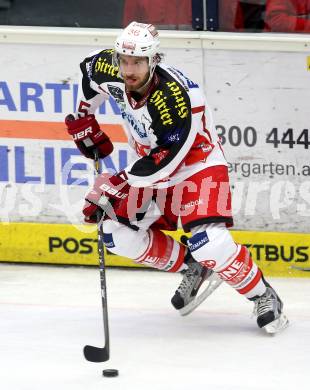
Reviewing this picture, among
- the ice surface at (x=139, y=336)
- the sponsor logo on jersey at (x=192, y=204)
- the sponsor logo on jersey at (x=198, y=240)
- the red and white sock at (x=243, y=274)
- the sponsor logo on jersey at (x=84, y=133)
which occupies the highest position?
the sponsor logo on jersey at (x=84, y=133)

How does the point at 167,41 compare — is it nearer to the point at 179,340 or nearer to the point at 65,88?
the point at 65,88

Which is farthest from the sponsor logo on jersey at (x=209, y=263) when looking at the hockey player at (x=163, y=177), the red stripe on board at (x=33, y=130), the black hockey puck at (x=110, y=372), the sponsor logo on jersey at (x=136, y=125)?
the red stripe on board at (x=33, y=130)

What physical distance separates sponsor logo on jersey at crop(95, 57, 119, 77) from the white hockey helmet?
24 centimetres

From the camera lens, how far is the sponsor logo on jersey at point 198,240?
4.99 meters

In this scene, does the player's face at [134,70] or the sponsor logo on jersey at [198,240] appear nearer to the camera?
the player's face at [134,70]

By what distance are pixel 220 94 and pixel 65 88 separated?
2.53ft

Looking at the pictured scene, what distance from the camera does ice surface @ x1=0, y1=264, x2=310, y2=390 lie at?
4535mm

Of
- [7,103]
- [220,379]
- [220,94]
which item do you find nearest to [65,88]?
[7,103]

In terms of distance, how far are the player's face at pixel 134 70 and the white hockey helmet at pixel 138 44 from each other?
0.08 feet

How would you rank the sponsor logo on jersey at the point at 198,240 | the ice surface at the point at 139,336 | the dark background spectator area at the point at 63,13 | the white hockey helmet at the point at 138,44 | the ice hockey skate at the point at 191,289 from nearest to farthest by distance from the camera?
the ice surface at the point at 139,336 < the white hockey helmet at the point at 138,44 < the sponsor logo on jersey at the point at 198,240 < the ice hockey skate at the point at 191,289 < the dark background spectator area at the point at 63,13

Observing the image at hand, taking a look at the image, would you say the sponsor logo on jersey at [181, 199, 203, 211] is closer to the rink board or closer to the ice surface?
the ice surface

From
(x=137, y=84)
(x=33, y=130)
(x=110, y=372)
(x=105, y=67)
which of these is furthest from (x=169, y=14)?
(x=110, y=372)

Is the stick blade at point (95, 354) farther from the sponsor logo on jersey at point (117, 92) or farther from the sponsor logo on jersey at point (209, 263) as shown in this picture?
the sponsor logo on jersey at point (117, 92)

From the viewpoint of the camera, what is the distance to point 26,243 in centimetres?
635
